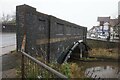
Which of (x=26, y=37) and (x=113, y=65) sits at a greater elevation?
(x=26, y=37)

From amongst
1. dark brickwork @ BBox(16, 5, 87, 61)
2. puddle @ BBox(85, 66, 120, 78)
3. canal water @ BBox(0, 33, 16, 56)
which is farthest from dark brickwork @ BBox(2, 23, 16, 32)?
dark brickwork @ BBox(16, 5, 87, 61)

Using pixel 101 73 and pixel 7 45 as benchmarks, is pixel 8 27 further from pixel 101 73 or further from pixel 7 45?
pixel 7 45

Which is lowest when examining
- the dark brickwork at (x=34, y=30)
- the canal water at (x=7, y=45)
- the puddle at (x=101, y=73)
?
the puddle at (x=101, y=73)

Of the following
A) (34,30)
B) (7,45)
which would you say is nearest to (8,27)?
(7,45)

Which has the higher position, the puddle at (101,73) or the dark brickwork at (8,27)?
the dark brickwork at (8,27)

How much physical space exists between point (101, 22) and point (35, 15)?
8915 centimetres

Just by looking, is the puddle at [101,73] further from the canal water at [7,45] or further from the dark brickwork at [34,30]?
the dark brickwork at [34,30]

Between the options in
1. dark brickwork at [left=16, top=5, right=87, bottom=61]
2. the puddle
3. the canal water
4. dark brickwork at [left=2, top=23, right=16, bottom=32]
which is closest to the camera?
dark brickwork at [left=16, top=5, right=87, bottom=61]

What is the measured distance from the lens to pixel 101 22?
96688mm

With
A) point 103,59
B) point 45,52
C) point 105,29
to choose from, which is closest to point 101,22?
point 105,29

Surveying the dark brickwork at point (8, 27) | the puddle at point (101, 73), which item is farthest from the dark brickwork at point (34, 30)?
the dark brickwork at point (8, 27)

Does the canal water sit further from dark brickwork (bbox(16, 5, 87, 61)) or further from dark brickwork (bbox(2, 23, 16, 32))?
dark brickwork (bbox(2, 23, 16, 32))

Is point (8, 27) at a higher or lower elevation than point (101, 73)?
higher

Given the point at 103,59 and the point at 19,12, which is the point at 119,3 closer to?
the point at 103,59
